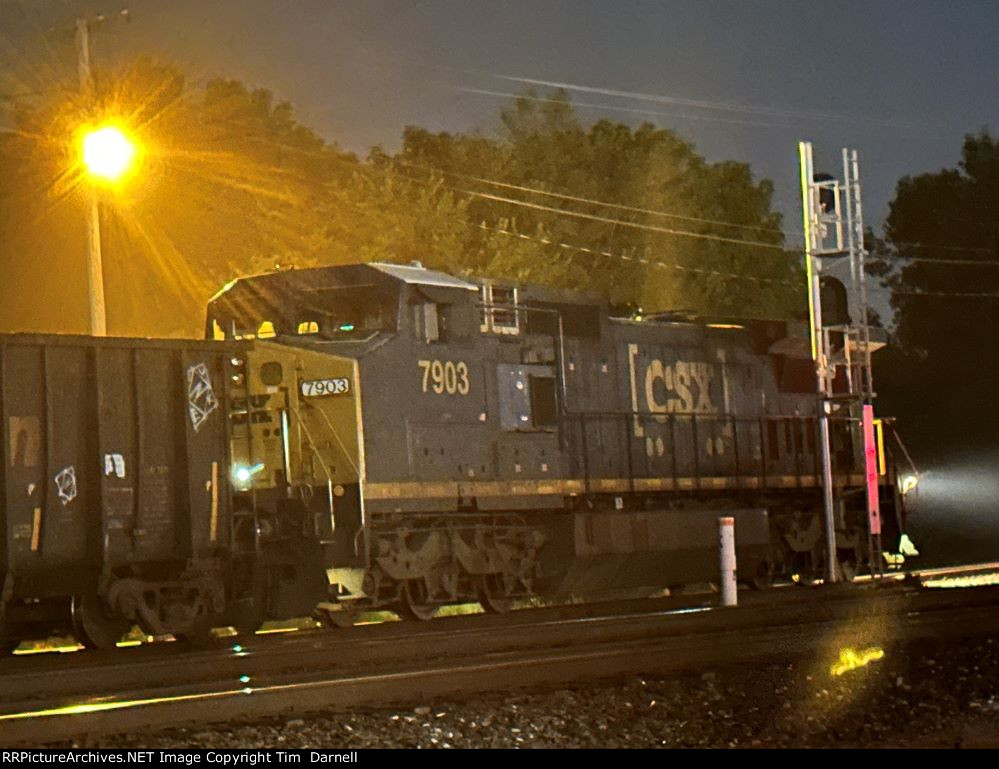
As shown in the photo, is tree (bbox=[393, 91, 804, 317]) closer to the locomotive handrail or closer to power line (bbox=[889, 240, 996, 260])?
power line (bbox=[889, 240, 996, 260])

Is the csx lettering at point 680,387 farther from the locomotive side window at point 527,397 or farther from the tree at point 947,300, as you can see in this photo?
the tree at point 947,300

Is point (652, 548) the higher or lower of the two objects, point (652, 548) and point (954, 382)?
the lower

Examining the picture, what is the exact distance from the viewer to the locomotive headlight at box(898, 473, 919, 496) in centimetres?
2762

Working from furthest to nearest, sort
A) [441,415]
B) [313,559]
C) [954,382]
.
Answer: [954,382] < [441,415] < [313,559]

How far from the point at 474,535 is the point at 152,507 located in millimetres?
5247

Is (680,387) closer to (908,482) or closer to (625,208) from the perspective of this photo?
(908,482)

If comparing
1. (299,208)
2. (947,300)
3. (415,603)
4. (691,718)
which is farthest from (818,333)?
(947,300)

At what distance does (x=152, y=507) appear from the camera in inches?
594

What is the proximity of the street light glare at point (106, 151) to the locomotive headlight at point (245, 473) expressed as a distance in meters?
6.41

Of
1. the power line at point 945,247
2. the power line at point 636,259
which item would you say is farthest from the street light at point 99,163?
the power line at point 945,247

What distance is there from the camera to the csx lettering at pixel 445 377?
1839 cm

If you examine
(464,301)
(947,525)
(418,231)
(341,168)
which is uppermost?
(341,168)
